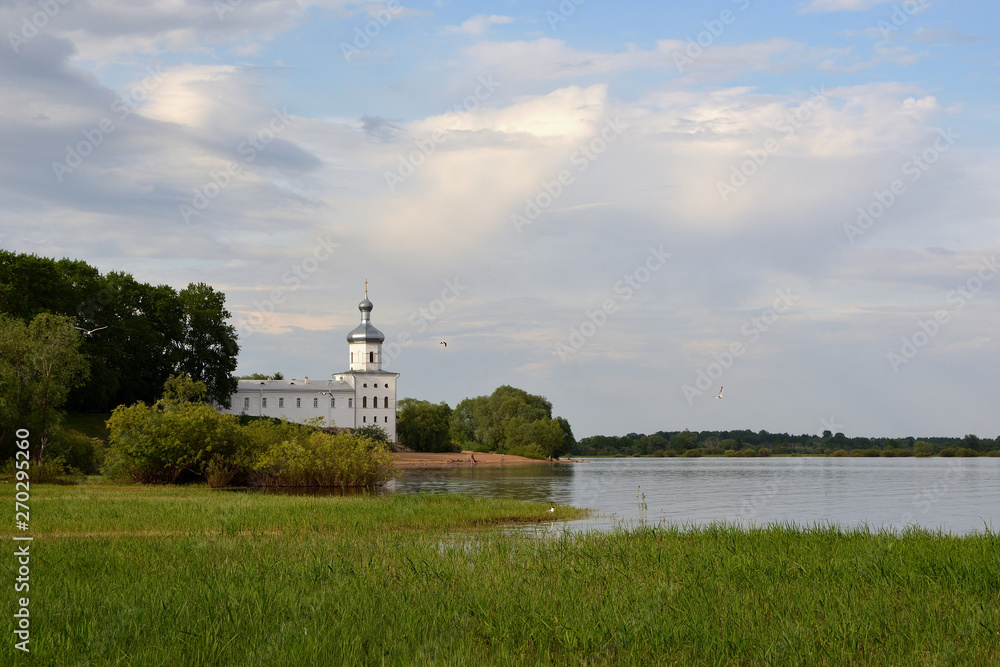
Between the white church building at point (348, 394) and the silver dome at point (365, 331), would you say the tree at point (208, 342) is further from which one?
the silver dome at point (365, 331)

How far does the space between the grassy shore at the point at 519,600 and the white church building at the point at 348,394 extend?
99557mm

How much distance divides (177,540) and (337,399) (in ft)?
344

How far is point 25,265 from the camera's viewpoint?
63531 mm

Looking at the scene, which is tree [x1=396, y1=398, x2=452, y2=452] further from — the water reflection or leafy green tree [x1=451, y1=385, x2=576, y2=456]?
the water reflection

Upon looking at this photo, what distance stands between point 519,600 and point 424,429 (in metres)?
101

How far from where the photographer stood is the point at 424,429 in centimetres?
11006

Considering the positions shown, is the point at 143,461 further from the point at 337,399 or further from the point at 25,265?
the point at 337,399

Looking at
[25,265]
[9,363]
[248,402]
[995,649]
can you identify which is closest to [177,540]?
[995,649]

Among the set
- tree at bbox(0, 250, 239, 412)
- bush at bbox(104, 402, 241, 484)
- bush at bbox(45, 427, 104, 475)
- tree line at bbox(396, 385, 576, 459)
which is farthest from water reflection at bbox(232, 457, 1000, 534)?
tree line at bbox(396, 385, 576, 459)

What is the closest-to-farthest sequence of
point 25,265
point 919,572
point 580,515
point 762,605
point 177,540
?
point 762,605 < point 919,572 < point 177,540 < point 580,515 < point 25,265

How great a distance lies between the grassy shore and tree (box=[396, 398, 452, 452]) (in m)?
94.8

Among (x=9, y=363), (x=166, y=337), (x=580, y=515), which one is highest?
(x=166, y=337)

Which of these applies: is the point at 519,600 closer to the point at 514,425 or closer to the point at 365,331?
the point at 514,425

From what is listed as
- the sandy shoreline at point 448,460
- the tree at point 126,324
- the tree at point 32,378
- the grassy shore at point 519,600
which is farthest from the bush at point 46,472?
the sandy shoreline at point 448,460
